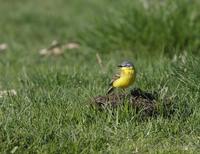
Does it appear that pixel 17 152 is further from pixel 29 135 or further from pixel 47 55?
pixel 47 55

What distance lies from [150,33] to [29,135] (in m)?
4.32

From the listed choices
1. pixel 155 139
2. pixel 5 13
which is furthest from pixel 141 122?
pixel 5 13

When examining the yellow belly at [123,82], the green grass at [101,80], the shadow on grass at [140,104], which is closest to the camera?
the green grass at [101,80]

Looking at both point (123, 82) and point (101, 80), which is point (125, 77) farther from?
point (101, 80)

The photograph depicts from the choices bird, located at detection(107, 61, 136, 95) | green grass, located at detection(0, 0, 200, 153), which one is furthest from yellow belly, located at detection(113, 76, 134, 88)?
green grass, located at detection(0, 0, 200, 153)

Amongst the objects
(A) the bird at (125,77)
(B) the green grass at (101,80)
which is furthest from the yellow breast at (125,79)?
(B) the green grass at (101,80)

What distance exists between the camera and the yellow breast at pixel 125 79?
5.98 metres

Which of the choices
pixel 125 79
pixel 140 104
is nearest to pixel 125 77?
pixel 125 79

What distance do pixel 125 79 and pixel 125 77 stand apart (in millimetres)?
18

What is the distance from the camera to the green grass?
5.05 meters

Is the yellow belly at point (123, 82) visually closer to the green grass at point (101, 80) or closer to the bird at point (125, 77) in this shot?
the bird at point (125, 77)

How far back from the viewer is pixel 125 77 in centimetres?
600

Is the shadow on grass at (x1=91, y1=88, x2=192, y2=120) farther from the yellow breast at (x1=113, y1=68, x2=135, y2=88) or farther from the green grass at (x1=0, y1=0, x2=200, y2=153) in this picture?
the yellow breast at (x1=113, y1=68, x2=135, y2=88)

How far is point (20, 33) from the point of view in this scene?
11.3 meters
